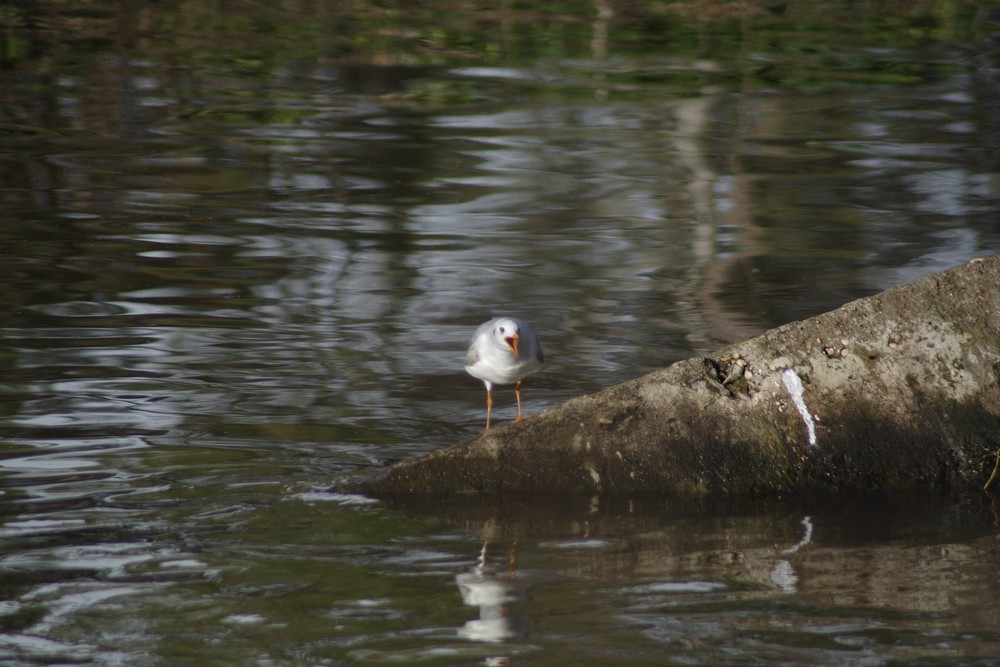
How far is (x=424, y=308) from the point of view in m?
10.1

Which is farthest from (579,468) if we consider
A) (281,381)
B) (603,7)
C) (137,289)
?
(603,7)

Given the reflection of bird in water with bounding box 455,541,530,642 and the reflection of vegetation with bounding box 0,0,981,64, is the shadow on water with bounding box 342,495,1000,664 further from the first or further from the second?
the reflection of vegetation with bounding box 0,0,981,64

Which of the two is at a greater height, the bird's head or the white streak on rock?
the bird's head

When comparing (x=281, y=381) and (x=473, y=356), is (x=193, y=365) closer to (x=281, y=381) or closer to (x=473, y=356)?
(x=281, y=381)

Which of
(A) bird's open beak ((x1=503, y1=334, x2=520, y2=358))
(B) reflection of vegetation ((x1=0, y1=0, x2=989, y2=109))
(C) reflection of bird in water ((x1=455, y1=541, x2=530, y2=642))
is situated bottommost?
(C) reflection of bird in water ((x1=455, y1=541, x2=530, y2=642))

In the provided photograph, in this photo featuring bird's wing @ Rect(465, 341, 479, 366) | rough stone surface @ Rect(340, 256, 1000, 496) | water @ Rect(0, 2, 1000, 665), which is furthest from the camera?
bird's wing @ Rect(465, 341, 479, 366)

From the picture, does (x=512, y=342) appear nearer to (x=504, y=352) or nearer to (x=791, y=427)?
(x=504, y=352)

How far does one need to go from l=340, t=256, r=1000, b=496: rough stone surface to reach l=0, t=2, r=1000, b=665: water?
6.0 inches

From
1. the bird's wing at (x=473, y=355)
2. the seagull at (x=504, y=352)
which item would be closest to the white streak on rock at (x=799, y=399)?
the seagull at (x=504, y=352)

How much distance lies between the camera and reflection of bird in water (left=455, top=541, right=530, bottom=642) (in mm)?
4750

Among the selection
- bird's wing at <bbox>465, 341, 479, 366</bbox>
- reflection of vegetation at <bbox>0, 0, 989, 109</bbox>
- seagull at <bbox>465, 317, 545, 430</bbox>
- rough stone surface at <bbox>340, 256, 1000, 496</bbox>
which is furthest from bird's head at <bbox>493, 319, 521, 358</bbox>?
reflection of vegetation at <bbox>0, 0, 989, 109</bbox>

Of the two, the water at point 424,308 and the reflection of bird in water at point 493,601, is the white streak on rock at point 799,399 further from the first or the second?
the reflection of bird in water at point 493,601

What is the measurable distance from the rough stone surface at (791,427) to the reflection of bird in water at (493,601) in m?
0.79

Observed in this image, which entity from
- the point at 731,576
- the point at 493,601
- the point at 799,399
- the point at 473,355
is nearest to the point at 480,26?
the point at 473,355
